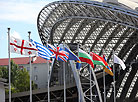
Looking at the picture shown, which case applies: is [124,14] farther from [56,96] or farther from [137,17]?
[56,96]

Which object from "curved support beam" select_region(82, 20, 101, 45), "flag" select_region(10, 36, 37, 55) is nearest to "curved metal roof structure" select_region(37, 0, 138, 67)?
"curved support beam" select_region(82, 20, 101, 45)

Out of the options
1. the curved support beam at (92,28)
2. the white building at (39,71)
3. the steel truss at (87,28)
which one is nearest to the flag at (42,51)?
the steel truss at (87,28)

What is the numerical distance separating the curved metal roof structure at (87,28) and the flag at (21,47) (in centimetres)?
2000

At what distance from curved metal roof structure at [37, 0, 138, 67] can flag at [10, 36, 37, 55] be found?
65.6ft

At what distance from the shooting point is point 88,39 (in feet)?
247

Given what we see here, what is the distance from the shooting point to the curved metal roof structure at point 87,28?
54.7 meters

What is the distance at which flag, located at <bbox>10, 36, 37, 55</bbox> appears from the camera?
1251 inches

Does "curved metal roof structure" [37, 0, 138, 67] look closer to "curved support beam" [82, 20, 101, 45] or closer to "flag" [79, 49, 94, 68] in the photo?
"curved support beam" [82, 20, 101, 45]

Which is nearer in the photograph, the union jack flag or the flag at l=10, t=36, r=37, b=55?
the flag at l=10, t=36, r=37, b=55

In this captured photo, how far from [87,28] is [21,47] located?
1608 inches

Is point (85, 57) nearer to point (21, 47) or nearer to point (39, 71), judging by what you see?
point (21, 47)

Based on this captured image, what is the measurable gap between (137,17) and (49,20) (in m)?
23.9

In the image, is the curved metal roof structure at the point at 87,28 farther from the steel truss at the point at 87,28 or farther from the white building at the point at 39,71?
the white building at the point at 39,71

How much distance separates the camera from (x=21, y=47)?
32.3 meters
